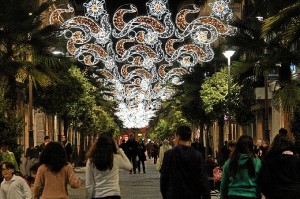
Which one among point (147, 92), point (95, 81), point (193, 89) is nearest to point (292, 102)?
point (193, 89)

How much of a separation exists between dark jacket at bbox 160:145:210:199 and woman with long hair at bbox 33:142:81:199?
112cm

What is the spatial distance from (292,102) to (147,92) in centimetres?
2848

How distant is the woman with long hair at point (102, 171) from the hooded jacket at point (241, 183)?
59.1 inches

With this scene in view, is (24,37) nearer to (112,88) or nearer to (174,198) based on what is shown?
(174,198)

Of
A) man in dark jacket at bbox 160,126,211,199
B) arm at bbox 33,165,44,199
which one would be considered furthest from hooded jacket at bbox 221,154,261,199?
arm at bbox 33,165,44,199

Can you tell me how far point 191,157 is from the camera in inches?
423

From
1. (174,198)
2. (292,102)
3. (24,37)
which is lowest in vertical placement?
(174,198)

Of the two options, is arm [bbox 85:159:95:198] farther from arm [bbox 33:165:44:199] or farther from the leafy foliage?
the leafy foliage

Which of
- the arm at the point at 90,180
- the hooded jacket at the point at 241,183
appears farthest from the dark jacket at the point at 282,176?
the arm at the point at 90,180

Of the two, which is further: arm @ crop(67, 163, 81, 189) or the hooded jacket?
the hooded jacket

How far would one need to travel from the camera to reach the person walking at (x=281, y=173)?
392 inches

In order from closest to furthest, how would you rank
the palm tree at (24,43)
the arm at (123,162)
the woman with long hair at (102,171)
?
the woman with long hair at (102,171), the arm at (123,162), the palm tree at (24,43)

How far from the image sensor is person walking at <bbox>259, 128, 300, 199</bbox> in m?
9.96

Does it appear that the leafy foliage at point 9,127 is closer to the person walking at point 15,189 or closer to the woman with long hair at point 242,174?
the person walking at point 15,189
